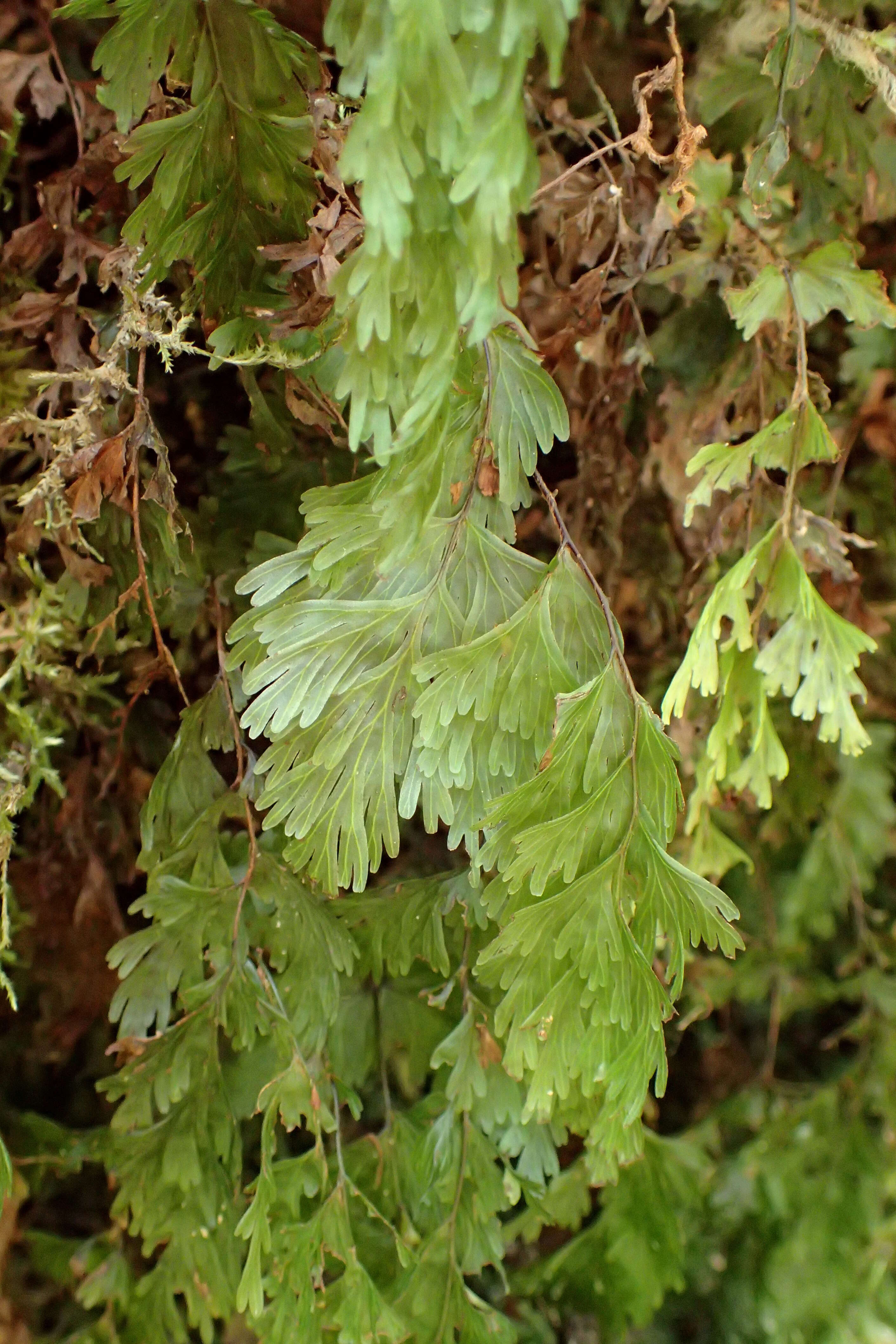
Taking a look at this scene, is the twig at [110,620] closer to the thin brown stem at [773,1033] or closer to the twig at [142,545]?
the twig at [142,545]

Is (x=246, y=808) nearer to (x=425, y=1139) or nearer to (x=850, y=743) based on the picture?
(x=425, y=1139)

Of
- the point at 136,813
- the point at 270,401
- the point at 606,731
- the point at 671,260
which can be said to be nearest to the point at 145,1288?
the point at 136,813

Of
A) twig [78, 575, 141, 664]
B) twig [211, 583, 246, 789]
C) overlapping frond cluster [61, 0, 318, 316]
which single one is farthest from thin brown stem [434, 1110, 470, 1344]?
overlapping frond cluster [61, 0, 318, 316]

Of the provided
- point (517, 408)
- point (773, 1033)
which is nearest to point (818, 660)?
point (517, 408)

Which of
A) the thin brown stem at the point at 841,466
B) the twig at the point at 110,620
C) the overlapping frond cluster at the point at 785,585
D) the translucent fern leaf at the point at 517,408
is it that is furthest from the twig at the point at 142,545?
the thin brown stem at the point at 841,466

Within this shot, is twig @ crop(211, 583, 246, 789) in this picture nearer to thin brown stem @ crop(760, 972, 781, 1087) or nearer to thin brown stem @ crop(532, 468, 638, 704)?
thin brown stem @ crop(532, 468, 638, 704)

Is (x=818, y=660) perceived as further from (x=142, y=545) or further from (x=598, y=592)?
(x=142, y=545)
